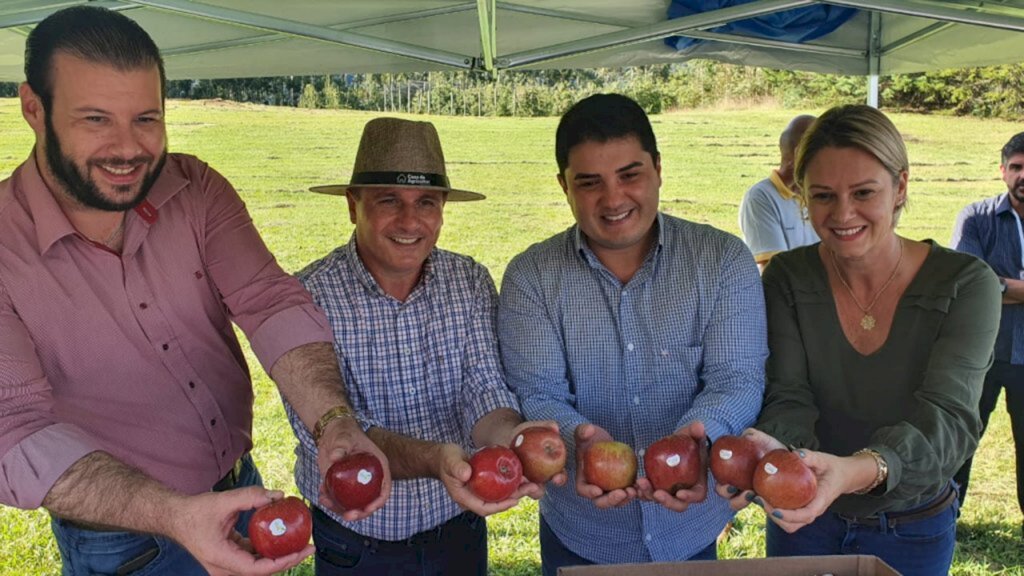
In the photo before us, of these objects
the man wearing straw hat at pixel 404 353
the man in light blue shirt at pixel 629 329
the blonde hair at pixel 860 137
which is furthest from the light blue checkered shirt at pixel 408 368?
the blonde hair at pixel 860 137

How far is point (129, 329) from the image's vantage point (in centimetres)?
250

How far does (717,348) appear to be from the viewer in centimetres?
260

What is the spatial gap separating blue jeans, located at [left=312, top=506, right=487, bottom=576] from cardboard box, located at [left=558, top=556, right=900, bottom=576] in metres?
1.01

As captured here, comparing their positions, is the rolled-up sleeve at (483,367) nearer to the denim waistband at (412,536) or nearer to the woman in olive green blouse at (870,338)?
the denim waistband at (412,536)

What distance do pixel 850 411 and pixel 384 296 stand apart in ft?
5.18

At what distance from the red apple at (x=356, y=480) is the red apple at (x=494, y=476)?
26 cm

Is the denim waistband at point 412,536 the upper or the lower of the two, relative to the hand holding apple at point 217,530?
lower

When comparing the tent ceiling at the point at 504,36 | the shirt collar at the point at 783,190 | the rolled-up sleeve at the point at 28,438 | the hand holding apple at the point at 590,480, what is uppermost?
the tent ceiling at the point at 504,36

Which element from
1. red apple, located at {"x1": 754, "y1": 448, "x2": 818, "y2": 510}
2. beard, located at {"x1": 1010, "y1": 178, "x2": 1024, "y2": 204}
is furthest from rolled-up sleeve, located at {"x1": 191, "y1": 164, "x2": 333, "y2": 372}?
beard, located at {"x1": 1010, "y1": 178, "x2": 1024, "y2": 204}

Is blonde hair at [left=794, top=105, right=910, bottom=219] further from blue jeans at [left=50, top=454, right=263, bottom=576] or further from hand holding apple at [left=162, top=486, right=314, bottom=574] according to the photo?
blue jeans at [left=50, top=454, right=263, bottom=576]

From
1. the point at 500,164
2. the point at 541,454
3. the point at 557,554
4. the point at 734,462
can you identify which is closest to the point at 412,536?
the point at 557,554

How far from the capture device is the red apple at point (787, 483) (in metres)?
2.12

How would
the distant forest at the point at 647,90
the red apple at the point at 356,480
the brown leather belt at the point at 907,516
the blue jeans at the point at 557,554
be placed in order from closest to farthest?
the red apple at the point at 356,480 → the brown leather belt at the point at 907,516 → the blue jeans at the point at 557,554 → the distant forest at the point at 647,90

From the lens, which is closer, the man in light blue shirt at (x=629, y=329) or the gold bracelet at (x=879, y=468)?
the gold bracelet at (x=879, y=468)
